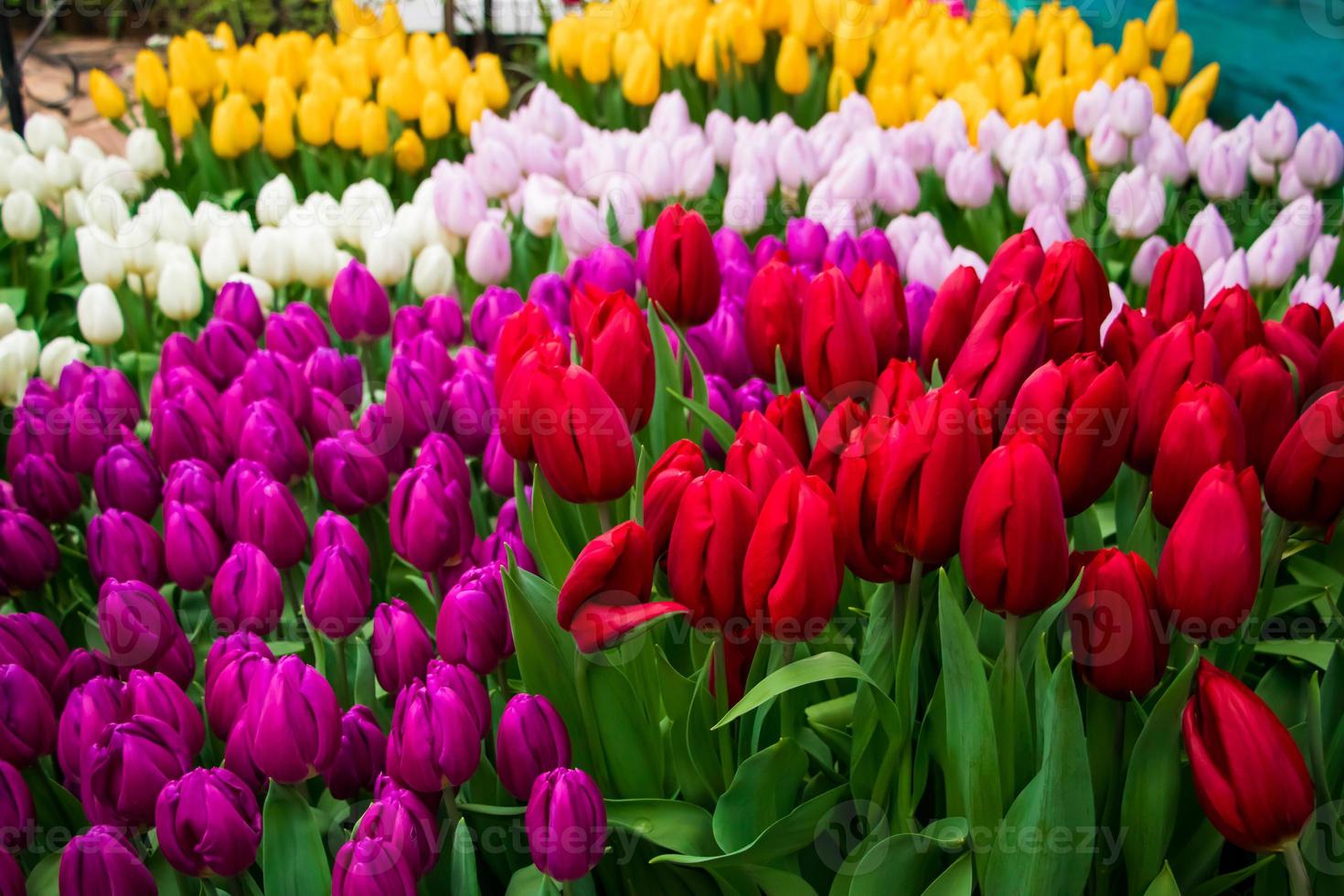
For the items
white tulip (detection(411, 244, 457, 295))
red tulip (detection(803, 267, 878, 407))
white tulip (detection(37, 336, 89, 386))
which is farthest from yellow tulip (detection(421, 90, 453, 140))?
red tulip (detection(803, 267, 878, 407))

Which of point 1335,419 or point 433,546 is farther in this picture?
point 433,546

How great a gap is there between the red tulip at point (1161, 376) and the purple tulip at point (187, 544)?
2.97ft

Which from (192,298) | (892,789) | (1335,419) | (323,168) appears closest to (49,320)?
(192,298)

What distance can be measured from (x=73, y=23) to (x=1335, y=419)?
1055 cm

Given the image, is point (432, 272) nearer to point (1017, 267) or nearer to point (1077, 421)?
point (1017, 267)

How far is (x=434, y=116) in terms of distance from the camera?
11.0 ft

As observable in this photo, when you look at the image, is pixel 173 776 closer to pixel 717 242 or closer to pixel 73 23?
pixel 717 242

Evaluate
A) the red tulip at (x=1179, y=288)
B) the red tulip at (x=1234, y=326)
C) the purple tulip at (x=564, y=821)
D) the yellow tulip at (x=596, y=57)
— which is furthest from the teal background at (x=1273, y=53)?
the purple tulip at (x=564, y=821)

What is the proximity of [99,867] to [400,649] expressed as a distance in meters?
0.29

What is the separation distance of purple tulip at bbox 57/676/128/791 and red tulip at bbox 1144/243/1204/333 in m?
1.05

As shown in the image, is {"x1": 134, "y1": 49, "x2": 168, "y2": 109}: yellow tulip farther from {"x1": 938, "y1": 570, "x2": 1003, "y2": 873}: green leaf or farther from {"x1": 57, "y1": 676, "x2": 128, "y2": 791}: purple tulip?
{"x1": 938, "y1": 570, "x2": 1003, "y2": 873}: green leaf

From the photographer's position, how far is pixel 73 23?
9.48m

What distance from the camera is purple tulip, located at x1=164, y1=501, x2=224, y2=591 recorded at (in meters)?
1.24

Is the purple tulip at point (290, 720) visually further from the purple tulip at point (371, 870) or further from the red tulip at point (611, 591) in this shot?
the red tulip at point (611, 591)
